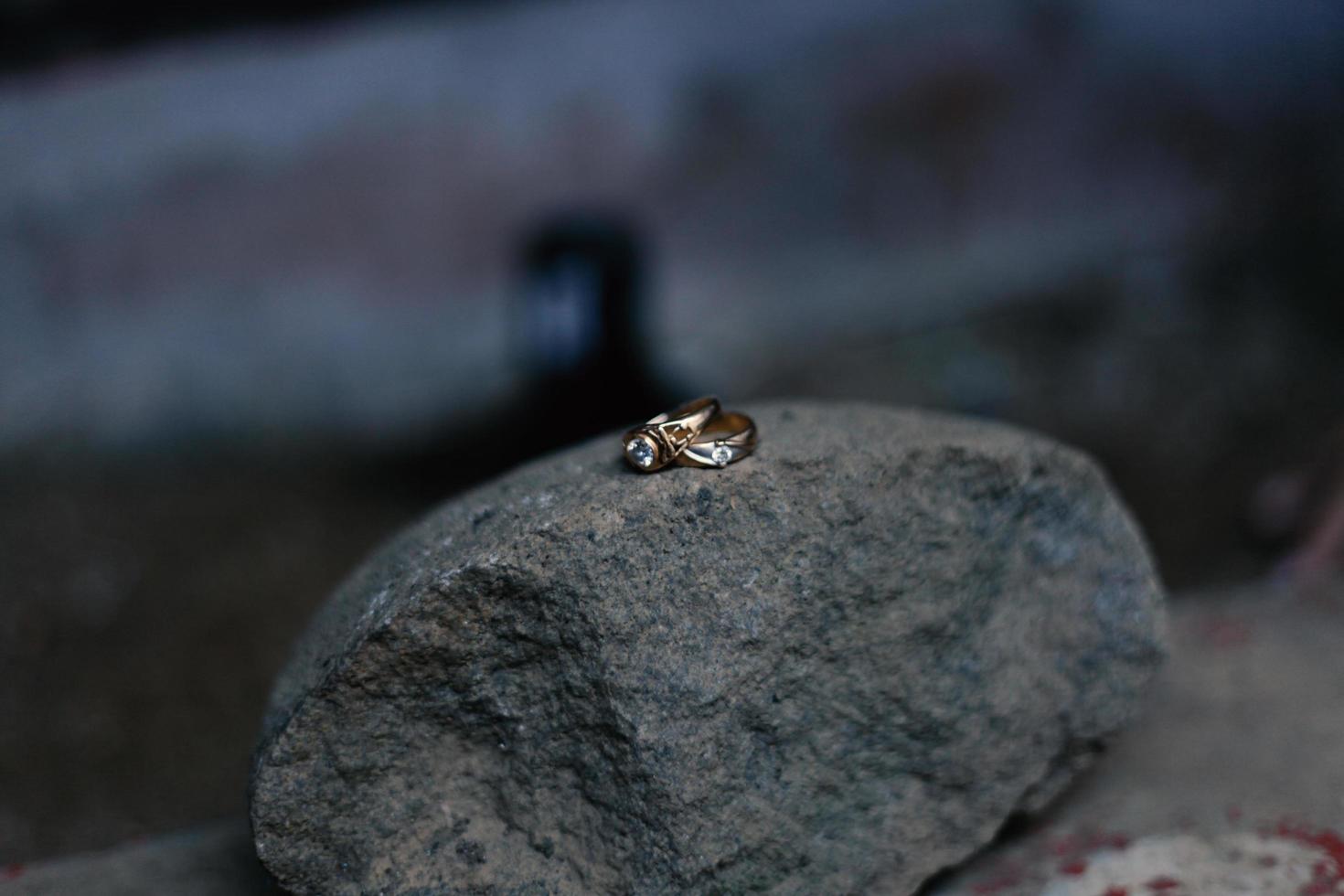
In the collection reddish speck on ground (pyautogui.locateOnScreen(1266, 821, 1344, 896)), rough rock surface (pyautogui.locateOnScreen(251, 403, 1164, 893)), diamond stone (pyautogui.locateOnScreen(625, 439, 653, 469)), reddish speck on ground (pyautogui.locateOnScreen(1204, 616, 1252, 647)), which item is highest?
diamond stone (pyautogui.locateOnScreen(625, 439, 653, 469))

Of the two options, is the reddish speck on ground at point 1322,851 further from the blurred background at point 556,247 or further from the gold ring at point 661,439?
the blurred background at point 556,247

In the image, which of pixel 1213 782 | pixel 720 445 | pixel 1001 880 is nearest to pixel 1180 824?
pixel 1213 782

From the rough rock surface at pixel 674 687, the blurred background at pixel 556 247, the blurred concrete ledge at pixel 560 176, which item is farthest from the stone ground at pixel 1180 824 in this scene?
the blurred concrete ledge at pixel 560 176

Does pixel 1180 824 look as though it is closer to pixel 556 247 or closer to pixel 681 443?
pixel 681 443

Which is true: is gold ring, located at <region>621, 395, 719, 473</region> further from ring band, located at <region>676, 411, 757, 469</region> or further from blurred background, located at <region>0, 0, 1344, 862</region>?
blurred background, located at <region>0, 0, 1344, 862</region>

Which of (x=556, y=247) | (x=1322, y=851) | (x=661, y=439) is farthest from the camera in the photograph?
(x=556, y=247)

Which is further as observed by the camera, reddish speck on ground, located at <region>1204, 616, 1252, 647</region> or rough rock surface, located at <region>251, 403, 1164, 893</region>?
reddish speck on ground, located at <region>1204, 616, 1252, 647</region>

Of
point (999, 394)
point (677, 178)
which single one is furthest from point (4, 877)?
point (999, 394)

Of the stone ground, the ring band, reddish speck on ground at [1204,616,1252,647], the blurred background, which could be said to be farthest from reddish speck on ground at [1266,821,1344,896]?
the blurred background
